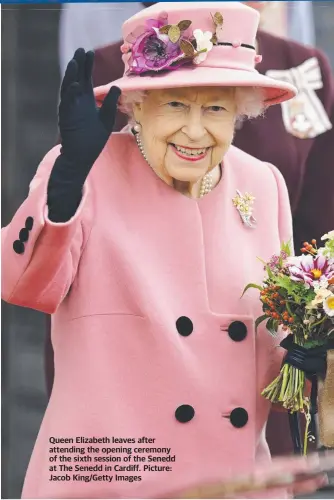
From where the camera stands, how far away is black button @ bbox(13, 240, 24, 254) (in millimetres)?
1953

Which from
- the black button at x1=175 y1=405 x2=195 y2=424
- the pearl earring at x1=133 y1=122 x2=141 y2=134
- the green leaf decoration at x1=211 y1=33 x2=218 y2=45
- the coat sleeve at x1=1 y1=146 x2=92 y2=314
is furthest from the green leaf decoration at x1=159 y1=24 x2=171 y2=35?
the black button at x1=175 y1=405 x2=195 y2=424

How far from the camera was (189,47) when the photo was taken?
2.08m

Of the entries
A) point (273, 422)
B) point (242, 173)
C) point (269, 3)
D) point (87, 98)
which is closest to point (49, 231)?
point (87, 98)

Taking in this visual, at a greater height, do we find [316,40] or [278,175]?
[316,40]

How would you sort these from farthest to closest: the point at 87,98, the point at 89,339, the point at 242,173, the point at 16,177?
the point at 16,177, the point at 242,173, the point at 89,339, the point at 87,98

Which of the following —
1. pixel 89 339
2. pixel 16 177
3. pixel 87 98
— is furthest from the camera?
pixel 16 177

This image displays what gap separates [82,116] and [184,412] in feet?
2.39

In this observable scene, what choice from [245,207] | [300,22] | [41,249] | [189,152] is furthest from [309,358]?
[300,22]

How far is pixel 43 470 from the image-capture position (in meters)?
2.18

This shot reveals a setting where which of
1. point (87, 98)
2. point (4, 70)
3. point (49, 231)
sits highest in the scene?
point (4, 70)

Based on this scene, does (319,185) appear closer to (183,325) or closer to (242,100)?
(242,100)

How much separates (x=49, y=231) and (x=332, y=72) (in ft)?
3.74

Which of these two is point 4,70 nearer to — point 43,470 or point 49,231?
point 49,231

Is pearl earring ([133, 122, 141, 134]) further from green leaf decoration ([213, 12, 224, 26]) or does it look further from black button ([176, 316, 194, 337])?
black button ([176, 316, 194, 337])
